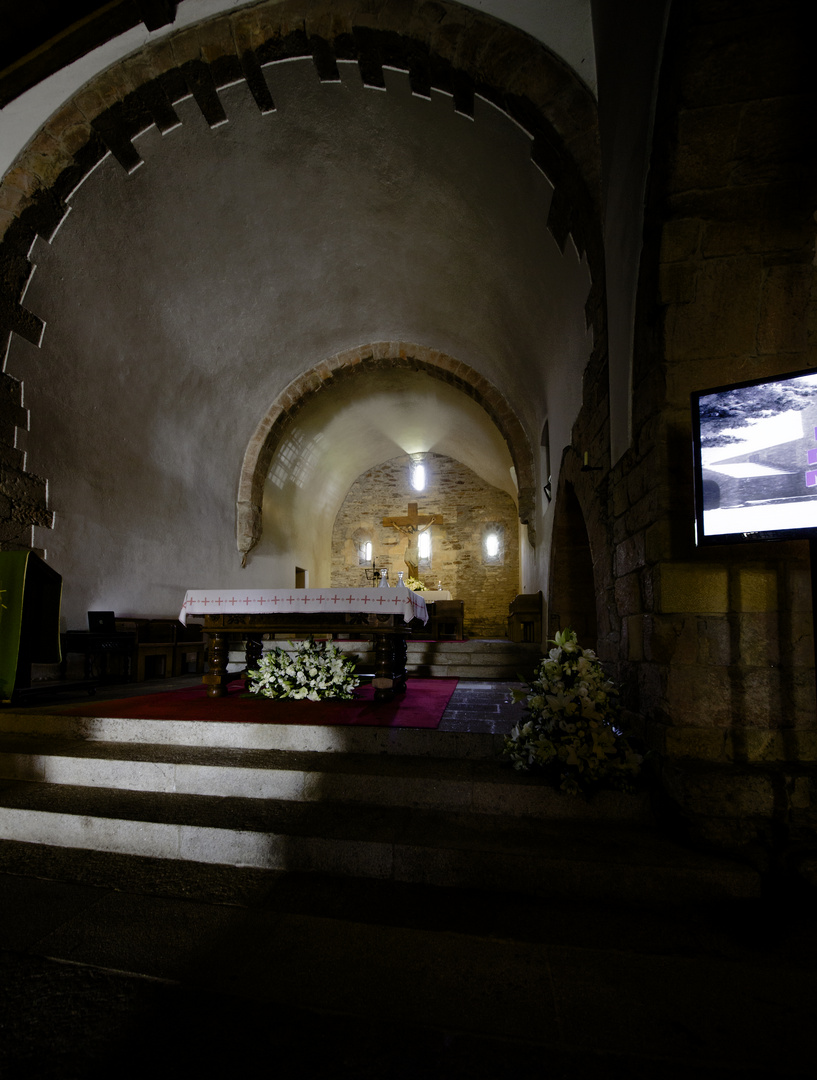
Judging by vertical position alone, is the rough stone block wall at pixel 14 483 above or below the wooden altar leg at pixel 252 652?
above

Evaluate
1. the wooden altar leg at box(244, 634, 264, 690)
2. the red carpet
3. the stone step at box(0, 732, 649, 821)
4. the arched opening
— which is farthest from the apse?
the stone step at box(0, 732, 649, 821)

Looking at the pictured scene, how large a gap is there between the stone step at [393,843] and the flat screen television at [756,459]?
1316mm

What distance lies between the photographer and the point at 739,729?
2.49 meters

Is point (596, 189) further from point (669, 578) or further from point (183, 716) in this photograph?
point (183, 716)

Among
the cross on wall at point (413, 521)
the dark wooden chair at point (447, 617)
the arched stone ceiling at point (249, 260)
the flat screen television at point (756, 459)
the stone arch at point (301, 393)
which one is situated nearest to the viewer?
the flat screen television at point (756, 459)

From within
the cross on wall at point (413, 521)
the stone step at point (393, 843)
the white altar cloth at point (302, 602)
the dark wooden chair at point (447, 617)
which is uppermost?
the cross on wall at point (413, 521)

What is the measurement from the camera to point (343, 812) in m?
2.70

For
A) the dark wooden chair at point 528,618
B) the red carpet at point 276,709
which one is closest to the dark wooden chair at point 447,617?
the dark wooden chair at point 528,618

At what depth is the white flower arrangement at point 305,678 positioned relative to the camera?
4477 millimetres

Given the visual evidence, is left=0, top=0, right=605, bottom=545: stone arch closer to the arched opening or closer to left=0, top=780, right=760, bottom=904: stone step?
the arched opening

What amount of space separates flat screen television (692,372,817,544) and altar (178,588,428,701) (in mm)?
2548

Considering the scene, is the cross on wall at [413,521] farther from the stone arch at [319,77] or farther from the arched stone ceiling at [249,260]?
the stone arch at [319,77]

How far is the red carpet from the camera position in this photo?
358 centimetres

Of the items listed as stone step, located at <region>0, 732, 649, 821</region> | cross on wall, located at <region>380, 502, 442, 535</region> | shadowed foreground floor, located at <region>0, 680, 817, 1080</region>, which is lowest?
shadowed foreground floor, located at <region>0, 680, 817, 1080</region>
